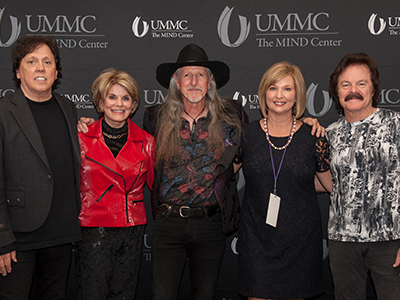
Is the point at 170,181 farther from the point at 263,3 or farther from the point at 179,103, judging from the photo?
the point at 263,3

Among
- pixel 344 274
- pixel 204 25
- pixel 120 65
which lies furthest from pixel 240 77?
pixel 344 274

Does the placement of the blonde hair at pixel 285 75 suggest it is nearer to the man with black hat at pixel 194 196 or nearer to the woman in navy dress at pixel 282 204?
the woman in navy dress at pixel 282 204

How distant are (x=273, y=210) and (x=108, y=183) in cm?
109

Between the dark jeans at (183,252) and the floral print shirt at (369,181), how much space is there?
77cm

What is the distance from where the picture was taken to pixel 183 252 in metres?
2.30

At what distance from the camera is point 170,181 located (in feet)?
7.58

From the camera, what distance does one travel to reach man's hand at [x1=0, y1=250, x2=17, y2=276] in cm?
194

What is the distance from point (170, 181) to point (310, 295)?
116 cm

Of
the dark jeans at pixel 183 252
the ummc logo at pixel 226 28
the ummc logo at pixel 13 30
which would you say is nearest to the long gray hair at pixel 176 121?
the dark jeans at pixel 183 252

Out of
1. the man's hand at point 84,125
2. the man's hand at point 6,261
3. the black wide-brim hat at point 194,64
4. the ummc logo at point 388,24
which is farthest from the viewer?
the ummc logo at point 388,24

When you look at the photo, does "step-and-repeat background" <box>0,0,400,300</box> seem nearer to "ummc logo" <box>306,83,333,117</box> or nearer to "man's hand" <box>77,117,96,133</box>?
"ummc logo" <box>306,83,333,117</box>

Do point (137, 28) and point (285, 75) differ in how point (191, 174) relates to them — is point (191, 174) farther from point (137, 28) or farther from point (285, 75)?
point (137, 28)

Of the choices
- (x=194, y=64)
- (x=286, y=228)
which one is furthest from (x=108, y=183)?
(x=286, y=228)

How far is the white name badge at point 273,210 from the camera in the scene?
2.14 metres
